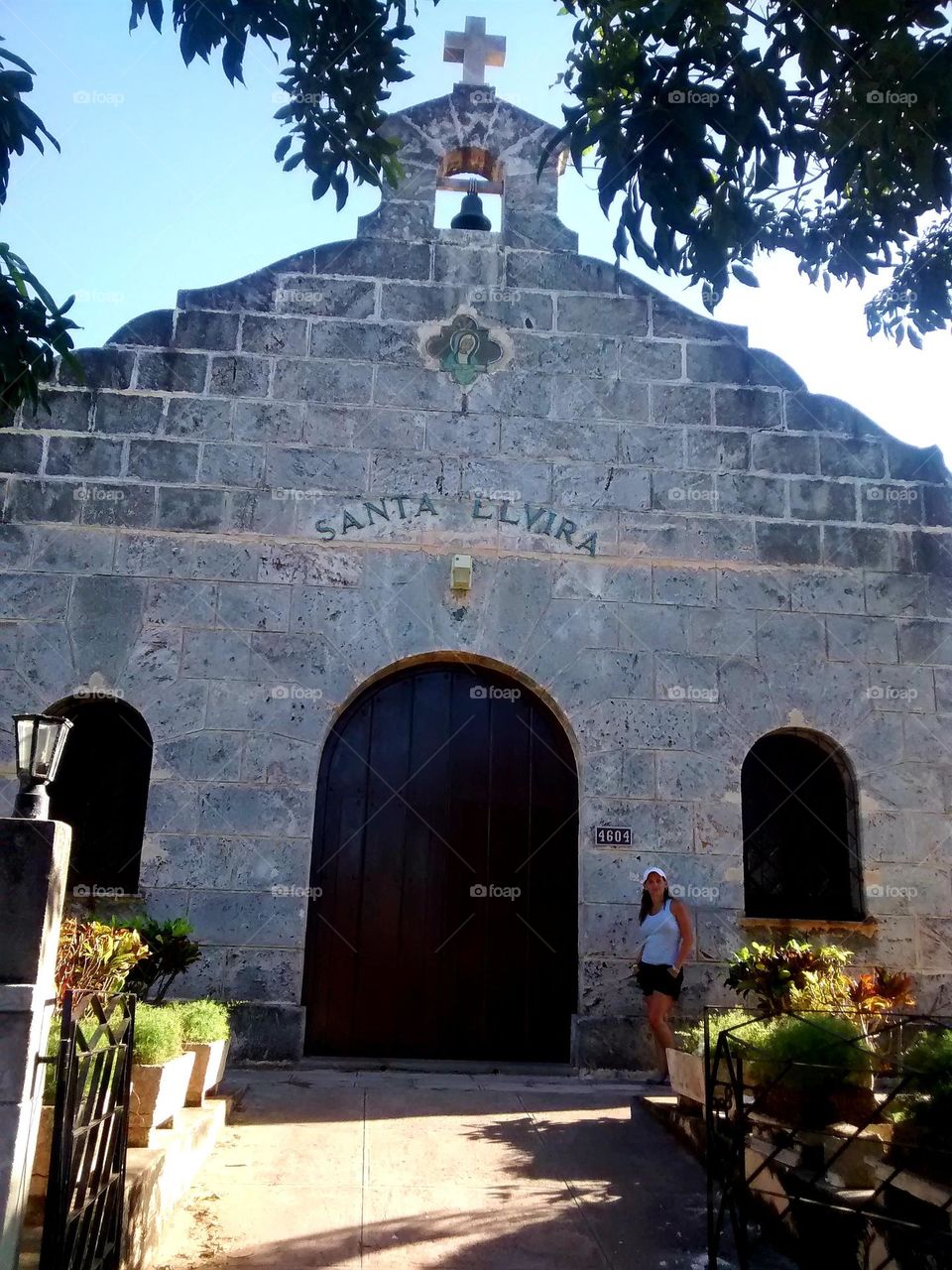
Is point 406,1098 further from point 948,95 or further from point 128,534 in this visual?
point 948,95

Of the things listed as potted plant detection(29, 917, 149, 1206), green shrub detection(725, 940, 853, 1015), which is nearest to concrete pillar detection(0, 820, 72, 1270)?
potted plant detection(29, 917, 149, 1206)

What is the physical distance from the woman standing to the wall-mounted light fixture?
2584 millimetres

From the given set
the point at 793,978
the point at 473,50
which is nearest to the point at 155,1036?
the point at 793,978

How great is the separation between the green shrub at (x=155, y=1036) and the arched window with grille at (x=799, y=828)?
16.2 ft

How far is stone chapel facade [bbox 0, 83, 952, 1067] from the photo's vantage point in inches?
336

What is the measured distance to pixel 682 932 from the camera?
7875mm

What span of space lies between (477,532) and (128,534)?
272 centimetres

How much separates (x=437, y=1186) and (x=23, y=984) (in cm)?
256

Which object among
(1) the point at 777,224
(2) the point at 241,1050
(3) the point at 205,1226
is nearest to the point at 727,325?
(1) the point at 777,224

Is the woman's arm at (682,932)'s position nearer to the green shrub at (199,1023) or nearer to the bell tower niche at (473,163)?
the green shrub at (199,1023)

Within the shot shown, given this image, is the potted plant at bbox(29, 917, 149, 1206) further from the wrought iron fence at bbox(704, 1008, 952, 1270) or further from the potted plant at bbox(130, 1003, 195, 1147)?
the wrought iron fence at bbox(704, 1008, 952, 1270)

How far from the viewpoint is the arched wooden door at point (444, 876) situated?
27.9 ft

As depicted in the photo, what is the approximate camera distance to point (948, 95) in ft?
14.6

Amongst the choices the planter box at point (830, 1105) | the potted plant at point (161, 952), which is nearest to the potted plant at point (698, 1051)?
the planter box at point (830, 1105)
